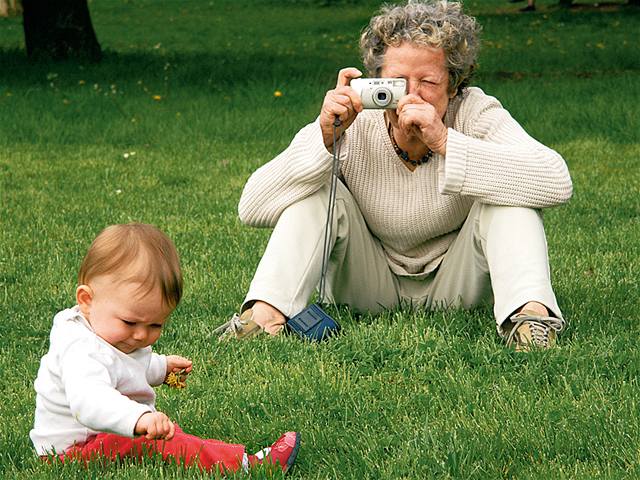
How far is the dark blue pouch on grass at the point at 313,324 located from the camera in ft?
13.5

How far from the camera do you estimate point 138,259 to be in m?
2.78

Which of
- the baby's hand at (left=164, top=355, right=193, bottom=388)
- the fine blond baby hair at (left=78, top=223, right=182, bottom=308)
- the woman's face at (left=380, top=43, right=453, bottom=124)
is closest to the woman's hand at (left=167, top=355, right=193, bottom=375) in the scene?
the baby's hand at (left=164, top=355, right=193, bottom=388)

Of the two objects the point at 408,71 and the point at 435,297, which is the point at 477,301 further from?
the point at 408,71

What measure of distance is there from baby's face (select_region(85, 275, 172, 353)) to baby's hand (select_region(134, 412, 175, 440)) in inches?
10.9

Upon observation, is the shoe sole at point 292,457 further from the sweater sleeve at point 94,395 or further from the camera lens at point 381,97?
the camera lens at point 381,97

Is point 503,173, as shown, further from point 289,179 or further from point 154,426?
point 154,426

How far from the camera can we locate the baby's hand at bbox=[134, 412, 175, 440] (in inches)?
102

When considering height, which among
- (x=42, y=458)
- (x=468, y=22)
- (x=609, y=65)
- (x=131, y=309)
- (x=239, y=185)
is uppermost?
(x=468, y=22)

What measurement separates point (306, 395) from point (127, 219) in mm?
3261

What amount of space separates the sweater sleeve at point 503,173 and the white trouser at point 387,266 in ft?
0.22

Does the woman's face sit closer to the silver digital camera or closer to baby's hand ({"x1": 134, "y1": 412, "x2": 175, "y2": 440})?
the silver digital camera

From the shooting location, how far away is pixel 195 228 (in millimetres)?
6328

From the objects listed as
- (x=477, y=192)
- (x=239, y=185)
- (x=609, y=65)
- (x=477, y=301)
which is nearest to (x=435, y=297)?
(x=477, y=301)

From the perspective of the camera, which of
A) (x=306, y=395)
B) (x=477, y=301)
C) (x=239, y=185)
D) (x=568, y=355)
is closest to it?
(x=306, y=395)
